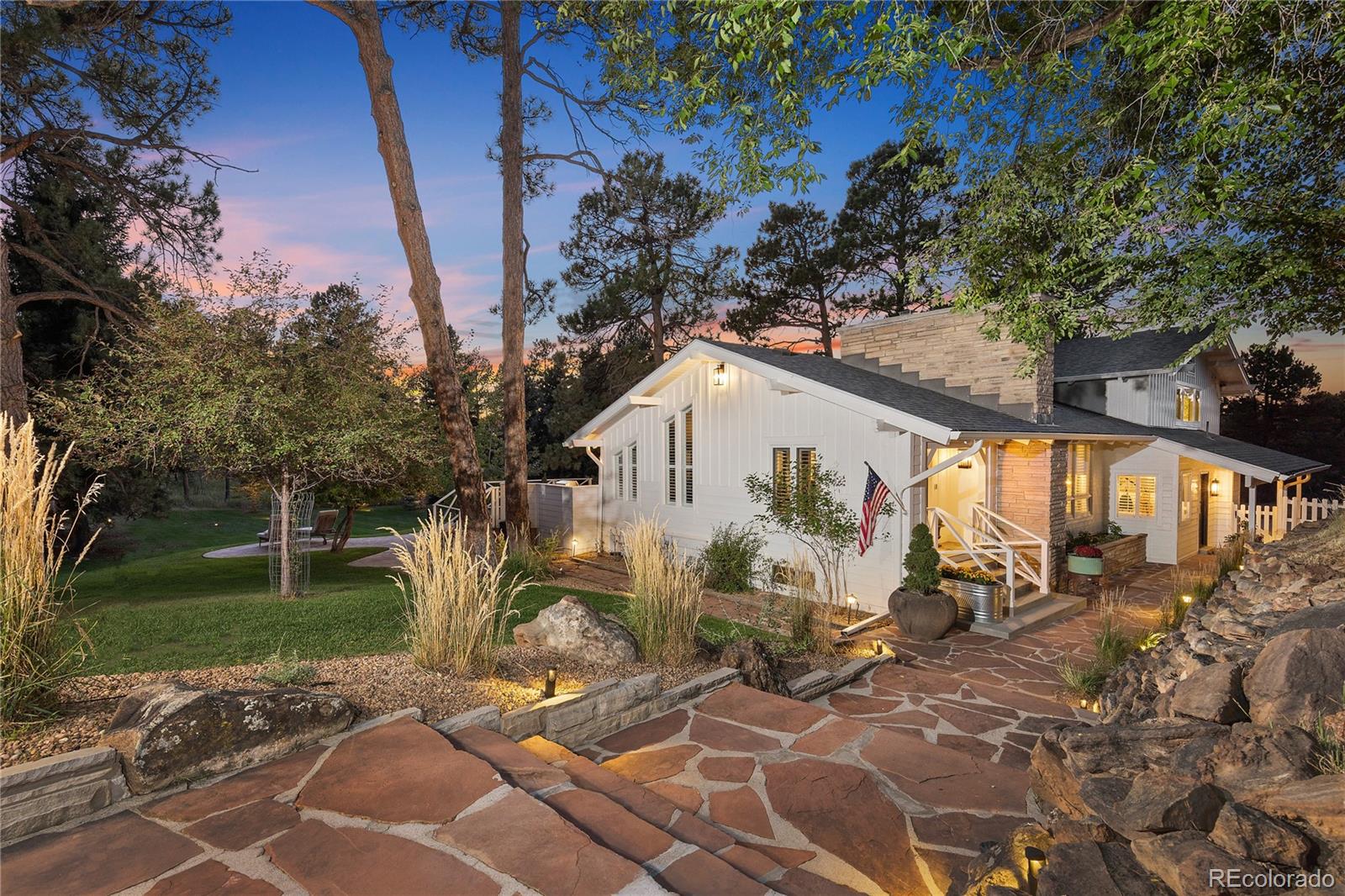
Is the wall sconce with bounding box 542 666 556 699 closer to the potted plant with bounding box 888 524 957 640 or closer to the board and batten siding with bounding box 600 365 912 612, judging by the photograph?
the board and batten siding with bounding box 600 365 912 612

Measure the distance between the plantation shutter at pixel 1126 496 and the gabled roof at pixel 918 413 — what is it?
1.16 meters

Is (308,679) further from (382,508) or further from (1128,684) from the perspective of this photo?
(382,508)

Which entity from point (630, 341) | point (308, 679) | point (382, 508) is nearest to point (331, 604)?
point (308, 679)

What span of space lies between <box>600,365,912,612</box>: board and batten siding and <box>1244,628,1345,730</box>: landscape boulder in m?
5.62

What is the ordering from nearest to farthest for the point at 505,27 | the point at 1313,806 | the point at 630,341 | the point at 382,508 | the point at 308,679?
1. the point at 1313,806
2. the point at 308,679
3. the point at 505,27
4. the point at 630,341
5. the point at 382,508

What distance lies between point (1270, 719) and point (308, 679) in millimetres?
4947

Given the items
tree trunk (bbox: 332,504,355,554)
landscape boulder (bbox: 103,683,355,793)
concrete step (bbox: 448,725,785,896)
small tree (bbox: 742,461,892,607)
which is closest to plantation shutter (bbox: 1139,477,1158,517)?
small tree (bbox: 742,461,892,607)

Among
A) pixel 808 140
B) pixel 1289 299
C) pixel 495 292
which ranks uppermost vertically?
pixel 495 292

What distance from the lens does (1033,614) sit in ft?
28.6

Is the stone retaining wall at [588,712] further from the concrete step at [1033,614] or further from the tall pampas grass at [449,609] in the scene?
the concrete step at [1033,614]

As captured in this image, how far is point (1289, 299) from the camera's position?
6.35 metres

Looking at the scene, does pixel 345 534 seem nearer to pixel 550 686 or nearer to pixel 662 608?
pixel 662 608

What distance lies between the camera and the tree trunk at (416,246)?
877cm

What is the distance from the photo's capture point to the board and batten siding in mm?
9195
